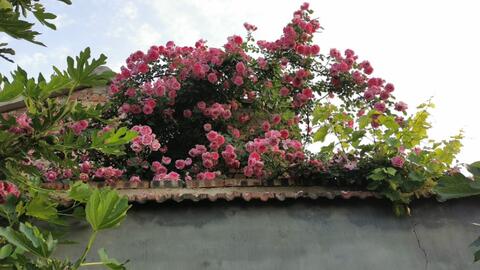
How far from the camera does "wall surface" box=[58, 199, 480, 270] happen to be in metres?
5.15

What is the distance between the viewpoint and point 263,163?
614 centimetres

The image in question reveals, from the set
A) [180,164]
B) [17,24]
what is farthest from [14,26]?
[180,164]

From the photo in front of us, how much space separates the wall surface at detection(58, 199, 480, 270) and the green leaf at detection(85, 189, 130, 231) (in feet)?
4.95

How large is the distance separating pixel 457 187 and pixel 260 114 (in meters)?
4.77

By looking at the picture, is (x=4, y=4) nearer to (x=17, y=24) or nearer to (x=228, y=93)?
(x=17, y=24)

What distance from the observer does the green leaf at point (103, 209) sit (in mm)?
3619

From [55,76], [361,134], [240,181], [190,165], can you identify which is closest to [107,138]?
[55,76]

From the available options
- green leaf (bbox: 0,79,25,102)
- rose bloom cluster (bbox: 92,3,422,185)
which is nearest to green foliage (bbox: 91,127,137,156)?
green leaf (bbox: 0,79,25,102)

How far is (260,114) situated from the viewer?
26.6ft

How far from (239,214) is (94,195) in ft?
6.60

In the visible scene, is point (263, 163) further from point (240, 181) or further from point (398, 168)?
point (398, 168)

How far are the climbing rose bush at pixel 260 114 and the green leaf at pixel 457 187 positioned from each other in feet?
7.14

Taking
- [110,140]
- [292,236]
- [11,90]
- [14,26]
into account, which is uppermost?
[14,26]

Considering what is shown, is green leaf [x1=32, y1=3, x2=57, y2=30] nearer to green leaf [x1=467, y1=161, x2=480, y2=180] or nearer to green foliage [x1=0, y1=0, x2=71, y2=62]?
green foliage [x1=0, y1=0, x2=71, y2=62]
